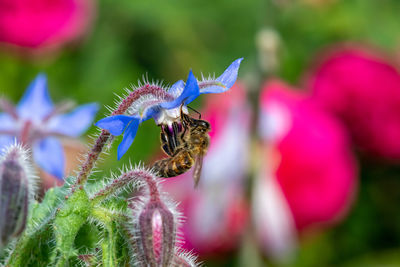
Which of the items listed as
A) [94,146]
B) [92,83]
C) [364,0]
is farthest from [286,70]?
[94,146]

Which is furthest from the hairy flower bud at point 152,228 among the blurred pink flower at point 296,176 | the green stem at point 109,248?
the blurred pink flower at point 296,176

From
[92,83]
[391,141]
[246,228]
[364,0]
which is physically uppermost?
[364,0]

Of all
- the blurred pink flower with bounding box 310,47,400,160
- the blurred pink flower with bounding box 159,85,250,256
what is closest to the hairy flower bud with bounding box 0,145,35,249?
the blurred pink flower with bounding box 159,85,250,256

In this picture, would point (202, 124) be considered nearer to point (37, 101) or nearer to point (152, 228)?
point (152, 228)

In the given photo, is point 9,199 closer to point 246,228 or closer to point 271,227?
point 246,228

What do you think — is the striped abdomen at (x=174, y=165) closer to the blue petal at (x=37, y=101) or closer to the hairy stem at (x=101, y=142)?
the hairy stem at (x=101, y=142)

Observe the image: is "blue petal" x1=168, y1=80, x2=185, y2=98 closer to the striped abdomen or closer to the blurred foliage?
the striped abdomen
